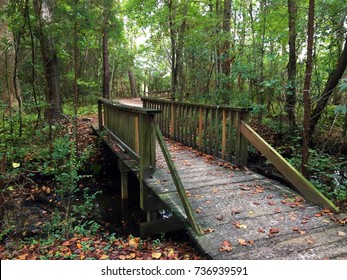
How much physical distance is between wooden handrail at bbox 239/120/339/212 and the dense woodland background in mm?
521

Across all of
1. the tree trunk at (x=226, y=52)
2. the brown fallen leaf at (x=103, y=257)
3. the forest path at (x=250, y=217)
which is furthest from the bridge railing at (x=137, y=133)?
the tree trunk at (x=226, y=52)

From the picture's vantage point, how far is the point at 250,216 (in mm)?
3643

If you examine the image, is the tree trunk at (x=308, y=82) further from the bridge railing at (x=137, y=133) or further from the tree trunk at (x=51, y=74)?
the tree trunk at (x=51, y=74)

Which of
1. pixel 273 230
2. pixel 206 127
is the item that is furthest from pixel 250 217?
pixel 206 127

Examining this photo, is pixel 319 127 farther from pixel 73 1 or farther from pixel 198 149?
pixel 73 1

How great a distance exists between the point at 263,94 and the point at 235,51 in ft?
6.66

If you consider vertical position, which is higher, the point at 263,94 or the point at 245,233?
the point at 263,94

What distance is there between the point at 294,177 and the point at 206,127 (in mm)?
2494

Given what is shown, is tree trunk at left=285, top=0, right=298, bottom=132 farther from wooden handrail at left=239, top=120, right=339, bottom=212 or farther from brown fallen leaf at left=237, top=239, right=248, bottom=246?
brown fallen leaf at left=237, top=239, right=248, bottom=246

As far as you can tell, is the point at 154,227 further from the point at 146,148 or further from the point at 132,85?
the point at 132,85

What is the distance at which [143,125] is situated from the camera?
4531 millimetres

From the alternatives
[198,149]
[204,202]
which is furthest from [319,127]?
[204,202]

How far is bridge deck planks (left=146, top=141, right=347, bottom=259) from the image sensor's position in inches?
116

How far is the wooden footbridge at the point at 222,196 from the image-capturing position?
3.05 metres
